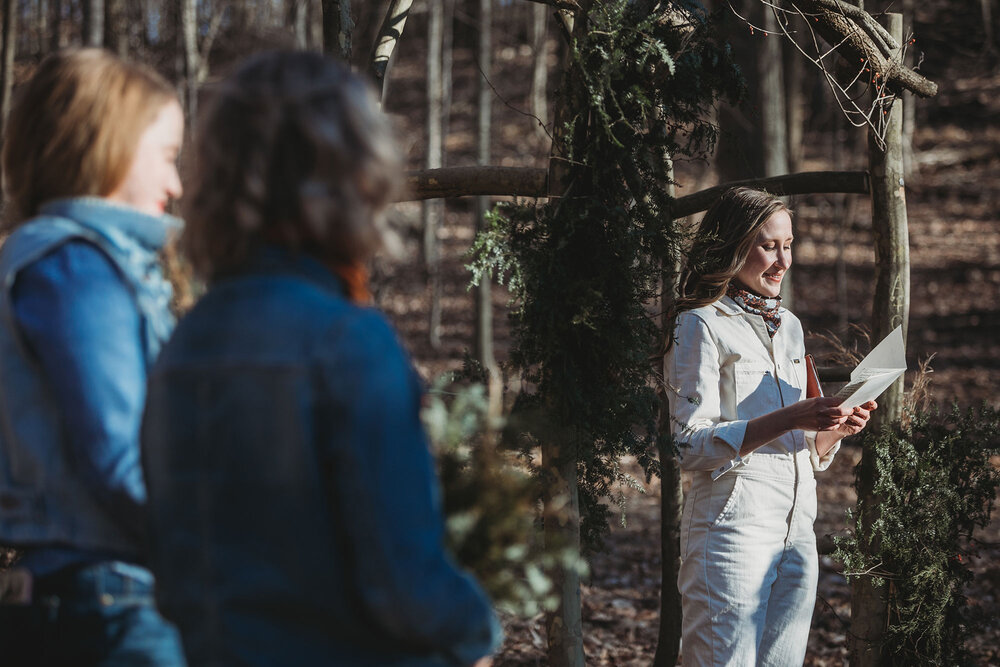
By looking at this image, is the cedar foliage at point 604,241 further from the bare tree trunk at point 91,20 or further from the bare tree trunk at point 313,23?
the bare tree trunk at point 313,23

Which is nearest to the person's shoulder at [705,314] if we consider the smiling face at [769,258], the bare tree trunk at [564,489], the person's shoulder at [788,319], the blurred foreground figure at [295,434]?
the smiling face at [769,258]

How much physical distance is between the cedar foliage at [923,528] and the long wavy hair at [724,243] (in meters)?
1.18

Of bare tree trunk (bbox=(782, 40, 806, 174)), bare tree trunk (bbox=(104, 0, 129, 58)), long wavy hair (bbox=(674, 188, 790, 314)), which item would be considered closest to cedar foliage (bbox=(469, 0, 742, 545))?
long wavy hair (bbox=(674, 188, 790, 314))

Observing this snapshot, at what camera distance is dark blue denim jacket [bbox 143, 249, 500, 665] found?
1.24 meters

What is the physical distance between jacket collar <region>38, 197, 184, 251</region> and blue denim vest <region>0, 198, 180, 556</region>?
3 cm

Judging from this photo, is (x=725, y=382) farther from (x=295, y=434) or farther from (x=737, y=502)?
(x=295, y=434)

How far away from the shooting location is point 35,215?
69.4 inches

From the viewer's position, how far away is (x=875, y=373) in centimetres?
299

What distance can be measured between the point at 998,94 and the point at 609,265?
24570mm

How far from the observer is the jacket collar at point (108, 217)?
1.68 metres

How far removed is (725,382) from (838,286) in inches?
561

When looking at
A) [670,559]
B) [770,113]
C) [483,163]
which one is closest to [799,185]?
[670,559]

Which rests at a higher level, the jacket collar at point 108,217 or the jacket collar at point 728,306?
the jacket collar at point 108,217

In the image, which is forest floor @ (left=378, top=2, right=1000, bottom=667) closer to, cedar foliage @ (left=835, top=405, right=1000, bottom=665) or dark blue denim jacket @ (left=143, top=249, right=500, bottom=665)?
cedar foliage @ (left=835, top=405, right=1000, bottom=665)
